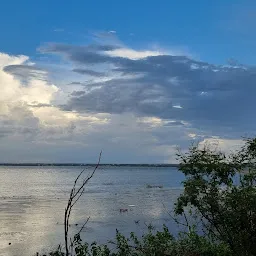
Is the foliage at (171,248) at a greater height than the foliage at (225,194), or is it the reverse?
the foliage at (225,194)

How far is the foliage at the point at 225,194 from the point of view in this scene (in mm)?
12148

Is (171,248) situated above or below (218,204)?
below

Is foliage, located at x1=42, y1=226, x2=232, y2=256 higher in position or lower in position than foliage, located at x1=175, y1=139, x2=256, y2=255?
lower

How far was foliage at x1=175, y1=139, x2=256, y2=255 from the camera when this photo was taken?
1215cm

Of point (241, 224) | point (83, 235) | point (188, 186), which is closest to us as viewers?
point (241, 224)

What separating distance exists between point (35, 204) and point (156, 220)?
25.6 meters

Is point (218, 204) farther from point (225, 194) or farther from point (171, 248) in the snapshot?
point (171, 248)

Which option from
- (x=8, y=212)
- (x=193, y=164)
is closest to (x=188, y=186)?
(x=193, y=164)

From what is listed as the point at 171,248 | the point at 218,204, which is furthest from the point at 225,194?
the point at 171,248

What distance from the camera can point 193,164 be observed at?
13508 millimetres

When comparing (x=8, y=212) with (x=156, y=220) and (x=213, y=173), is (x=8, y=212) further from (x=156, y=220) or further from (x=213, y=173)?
(x=213, y=173)

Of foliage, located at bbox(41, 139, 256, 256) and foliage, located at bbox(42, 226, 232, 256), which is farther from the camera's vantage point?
foliage, located at bbox(42, 226, 232, 256)

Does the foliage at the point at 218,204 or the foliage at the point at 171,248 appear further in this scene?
the foliage at the point at 171,248

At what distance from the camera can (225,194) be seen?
12734 mm
